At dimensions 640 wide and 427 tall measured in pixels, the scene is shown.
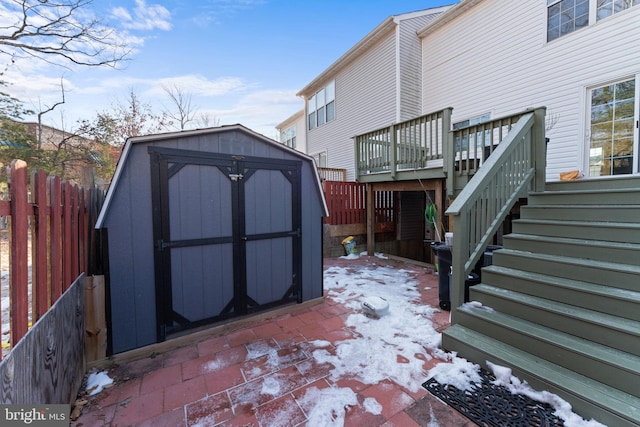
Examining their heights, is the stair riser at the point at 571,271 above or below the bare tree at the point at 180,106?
below

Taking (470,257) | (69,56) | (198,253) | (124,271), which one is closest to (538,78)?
(470,257)

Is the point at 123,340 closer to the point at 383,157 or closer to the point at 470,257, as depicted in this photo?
the point at 470,257

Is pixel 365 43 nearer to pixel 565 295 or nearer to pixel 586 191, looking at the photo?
pixel 586 191

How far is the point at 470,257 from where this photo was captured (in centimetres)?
287

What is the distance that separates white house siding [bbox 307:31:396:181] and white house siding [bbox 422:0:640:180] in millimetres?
1195

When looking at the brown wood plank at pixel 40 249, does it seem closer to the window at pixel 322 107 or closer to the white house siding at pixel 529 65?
the white house siding at pixel 529 65

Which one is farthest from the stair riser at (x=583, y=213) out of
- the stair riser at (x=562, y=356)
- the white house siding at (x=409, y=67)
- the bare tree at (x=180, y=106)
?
the bare tree at (x=180, y=106)

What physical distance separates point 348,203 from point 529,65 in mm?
5033

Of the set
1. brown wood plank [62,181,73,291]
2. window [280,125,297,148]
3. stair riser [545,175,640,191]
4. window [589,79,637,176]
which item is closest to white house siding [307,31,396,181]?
window [280,125,297,148]

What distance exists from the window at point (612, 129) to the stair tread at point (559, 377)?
5084 mm

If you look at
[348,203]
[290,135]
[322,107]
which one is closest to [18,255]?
[348,203]

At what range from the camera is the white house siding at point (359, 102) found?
855cm

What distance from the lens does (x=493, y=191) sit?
307cm

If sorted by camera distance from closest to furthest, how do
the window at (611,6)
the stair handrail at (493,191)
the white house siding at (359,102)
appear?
the stair handrail at (493,191), the window at (611,6), the white house siding at (359,102)
